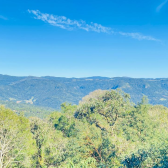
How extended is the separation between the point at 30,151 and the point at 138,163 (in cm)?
2220

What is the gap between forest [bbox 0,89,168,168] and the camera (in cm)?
1395

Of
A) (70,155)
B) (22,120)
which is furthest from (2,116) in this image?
(70,155)

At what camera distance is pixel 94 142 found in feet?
72.2

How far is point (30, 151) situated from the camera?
2992 centimetres

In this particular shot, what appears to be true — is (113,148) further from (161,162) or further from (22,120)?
(22,120)

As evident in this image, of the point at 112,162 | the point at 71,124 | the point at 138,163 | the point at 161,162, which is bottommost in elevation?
the point at 71,124

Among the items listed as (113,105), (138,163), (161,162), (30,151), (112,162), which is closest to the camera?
(161,162)

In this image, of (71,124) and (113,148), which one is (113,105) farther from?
(113,148)

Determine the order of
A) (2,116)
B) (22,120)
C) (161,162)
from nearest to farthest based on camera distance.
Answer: (161,162), (2,116), (22,120)

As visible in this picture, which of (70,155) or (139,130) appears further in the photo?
(139,130)

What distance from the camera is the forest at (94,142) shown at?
14.0 metres

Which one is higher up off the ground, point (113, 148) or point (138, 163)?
point (138, 163)

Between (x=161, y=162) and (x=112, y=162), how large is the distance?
8613mm

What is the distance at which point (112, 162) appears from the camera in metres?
19.4
